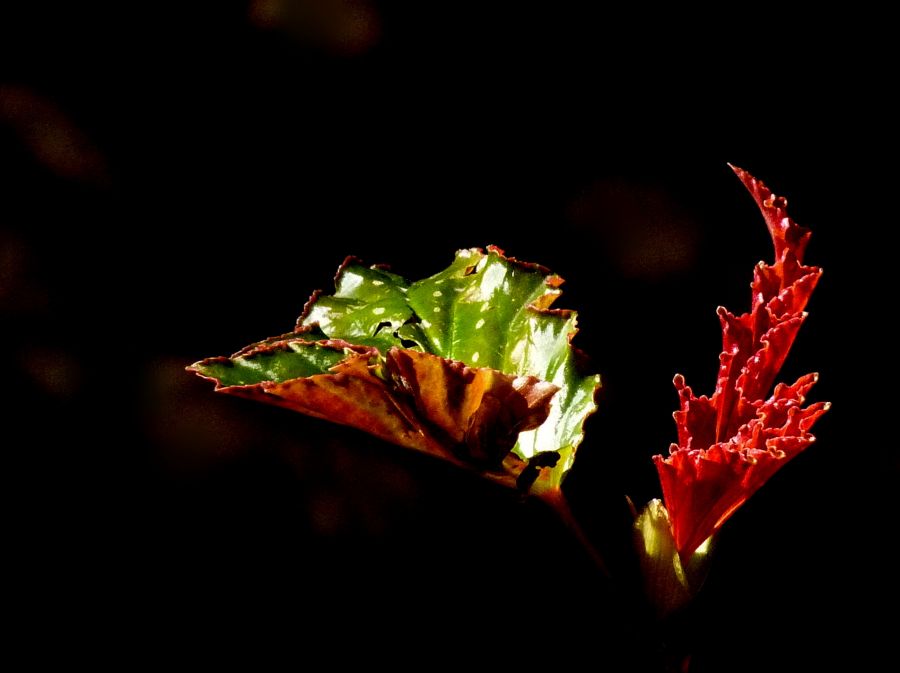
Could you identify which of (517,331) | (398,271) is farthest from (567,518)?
(398,271)

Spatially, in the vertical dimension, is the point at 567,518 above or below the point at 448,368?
below

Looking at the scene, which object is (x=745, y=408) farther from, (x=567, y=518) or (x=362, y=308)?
(x=362, y=308)

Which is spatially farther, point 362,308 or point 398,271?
point 398,271

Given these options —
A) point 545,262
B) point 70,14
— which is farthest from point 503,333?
point 70,14

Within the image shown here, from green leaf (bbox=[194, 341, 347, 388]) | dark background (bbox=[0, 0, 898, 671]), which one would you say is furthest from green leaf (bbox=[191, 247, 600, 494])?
dark background (bbox=[0, 0, 898, 671])

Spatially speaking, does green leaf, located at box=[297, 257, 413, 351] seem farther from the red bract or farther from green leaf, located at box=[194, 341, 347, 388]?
the red bract

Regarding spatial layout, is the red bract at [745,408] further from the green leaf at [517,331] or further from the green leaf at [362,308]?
→ the green leaf at [362,308]
